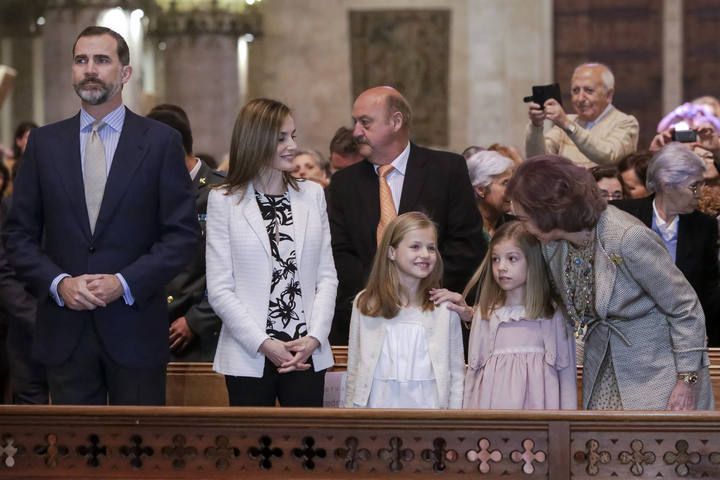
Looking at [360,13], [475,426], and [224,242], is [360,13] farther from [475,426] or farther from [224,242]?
[475,426]

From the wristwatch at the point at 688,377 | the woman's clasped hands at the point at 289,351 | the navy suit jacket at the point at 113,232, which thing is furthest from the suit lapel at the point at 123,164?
the wristwatch at the point at 688,377

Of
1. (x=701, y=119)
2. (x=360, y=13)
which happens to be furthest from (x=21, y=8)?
(x=701, y=119)

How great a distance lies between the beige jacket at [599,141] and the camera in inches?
349

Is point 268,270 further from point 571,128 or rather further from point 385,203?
point 571,128

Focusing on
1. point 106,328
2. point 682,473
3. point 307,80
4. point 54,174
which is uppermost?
point 307,80

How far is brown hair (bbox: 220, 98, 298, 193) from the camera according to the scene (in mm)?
5977

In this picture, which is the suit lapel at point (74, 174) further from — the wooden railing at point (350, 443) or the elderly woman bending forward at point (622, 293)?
the elderly woman bending forward at point (622, 293)

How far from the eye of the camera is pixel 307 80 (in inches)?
698

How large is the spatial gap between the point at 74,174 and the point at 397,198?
1669 millimetres

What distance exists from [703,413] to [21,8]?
48.2 ft

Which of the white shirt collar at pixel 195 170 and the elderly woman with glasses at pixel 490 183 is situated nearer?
the white shirt collar at pixel 195 170

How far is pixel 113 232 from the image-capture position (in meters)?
5.79

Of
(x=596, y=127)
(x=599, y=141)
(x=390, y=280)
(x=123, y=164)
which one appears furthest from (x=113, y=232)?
(x=596, y=127)

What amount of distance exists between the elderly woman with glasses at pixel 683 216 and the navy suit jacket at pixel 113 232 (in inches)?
110
